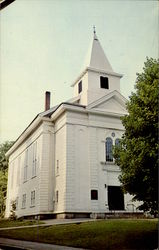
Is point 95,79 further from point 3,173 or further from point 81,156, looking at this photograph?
point 3,173

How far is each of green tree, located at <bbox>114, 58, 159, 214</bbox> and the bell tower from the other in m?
6.28

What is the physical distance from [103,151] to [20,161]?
4.56 meters

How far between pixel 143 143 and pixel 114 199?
609 centimetres

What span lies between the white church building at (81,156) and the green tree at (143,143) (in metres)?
4.99

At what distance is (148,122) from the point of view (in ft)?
14.9

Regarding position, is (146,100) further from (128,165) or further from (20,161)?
(20,161)

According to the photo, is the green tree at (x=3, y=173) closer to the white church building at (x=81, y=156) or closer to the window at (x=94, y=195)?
the white church building at (x=81, y=156)

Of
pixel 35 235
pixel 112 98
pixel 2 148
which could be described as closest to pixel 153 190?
pixel 35 235

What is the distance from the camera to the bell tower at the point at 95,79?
11.5 meters

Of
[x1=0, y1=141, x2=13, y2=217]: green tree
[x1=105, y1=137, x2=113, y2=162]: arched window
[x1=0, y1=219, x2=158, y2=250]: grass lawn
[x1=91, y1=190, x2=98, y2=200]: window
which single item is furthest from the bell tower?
[x1=0, y1=141, x2=13, y2=217]: green tree

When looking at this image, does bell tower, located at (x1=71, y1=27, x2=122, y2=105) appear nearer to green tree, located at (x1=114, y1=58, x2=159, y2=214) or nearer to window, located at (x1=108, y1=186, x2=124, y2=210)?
window, located at (x1=108, y1=186, x2=124, y2=210)

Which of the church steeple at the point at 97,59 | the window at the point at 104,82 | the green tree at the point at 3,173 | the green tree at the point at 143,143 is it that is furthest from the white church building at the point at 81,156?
the green tree at the point at 3,173

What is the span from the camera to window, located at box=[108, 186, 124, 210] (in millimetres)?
10031

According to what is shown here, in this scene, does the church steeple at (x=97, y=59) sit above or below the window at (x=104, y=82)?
above
